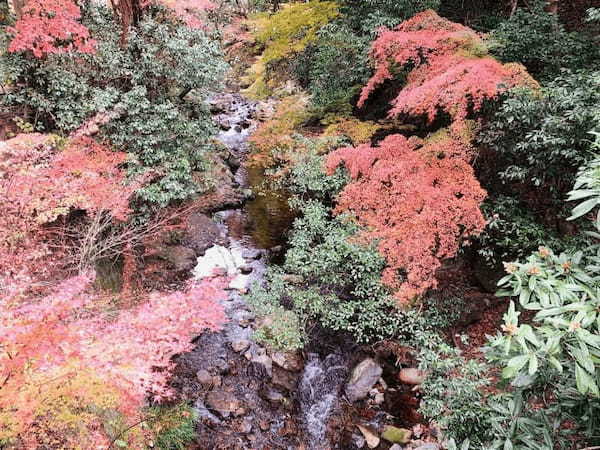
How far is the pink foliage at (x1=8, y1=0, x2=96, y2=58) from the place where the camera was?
25.1ft

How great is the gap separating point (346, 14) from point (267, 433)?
11.8m

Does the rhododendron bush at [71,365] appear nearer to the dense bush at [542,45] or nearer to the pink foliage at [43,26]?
the pink foliage at [43,26]

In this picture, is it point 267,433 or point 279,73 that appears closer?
point 267,433

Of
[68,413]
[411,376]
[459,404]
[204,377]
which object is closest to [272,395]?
[204,377]

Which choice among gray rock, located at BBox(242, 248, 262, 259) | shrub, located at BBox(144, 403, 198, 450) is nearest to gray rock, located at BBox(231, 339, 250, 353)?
shrub, located at BBox(144, 403, 198, 450)

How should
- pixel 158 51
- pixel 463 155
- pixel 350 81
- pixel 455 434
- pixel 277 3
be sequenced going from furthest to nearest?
pixel 277 3 → pixel 350 81 → pixel 158 51 → pixel 463 155 → pixel 455 434

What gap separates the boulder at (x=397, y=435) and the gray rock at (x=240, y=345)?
3495 millimetres

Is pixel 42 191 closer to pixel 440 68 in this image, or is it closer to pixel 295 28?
pixel 440 68

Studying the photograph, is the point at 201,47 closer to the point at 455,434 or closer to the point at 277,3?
the point at 455,434

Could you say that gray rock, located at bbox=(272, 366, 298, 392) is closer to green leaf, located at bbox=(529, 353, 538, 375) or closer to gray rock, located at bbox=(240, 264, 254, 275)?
gray rock, located at bbox=(240, 264, 254, 275)

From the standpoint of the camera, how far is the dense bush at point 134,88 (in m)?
8.34

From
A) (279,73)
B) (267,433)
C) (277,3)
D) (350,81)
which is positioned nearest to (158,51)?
(350,81)

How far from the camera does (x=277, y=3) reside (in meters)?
20.3

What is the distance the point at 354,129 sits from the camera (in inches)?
394
